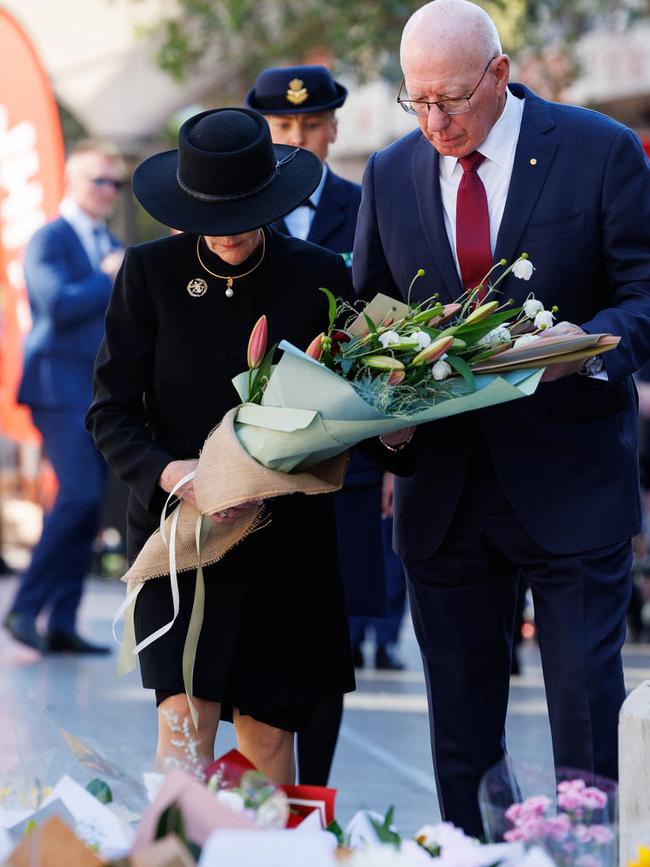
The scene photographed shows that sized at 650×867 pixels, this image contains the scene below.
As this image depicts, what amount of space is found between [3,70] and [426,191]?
7426 mm

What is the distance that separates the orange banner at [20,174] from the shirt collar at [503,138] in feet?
22.0

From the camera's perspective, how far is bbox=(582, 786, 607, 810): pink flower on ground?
251 centimetres

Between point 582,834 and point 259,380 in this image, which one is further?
point 259,380

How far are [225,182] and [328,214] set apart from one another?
1.44m

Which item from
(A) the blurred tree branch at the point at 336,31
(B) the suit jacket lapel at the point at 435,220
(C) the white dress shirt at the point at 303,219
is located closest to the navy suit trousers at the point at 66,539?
(C) the white dress shirt at the point at 303,219

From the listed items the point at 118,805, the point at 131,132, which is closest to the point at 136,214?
the point at 131,132

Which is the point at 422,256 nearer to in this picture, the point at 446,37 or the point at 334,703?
the point at 446,37

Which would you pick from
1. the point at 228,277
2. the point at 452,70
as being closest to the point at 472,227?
the point at 452,70

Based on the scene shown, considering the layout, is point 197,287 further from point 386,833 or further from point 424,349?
point 386,833

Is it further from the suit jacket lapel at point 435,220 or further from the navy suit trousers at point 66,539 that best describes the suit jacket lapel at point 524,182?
the navy suit trousers at point 66,539

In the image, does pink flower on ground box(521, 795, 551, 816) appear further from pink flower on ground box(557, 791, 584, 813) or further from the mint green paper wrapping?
the mint green paper wrapping

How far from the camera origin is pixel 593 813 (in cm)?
251

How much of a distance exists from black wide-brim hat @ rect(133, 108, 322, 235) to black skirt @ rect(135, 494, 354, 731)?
668 millimetres

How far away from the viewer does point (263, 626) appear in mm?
3654
